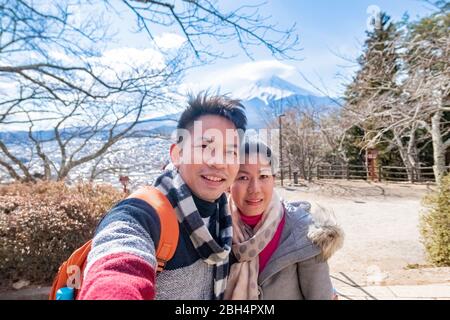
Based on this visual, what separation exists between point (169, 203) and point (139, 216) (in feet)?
0.32

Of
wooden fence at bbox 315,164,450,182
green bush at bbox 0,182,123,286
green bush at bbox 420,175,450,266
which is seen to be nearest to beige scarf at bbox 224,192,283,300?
green bush at bbox 0,182,123,286

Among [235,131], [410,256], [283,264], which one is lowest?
[410,256]

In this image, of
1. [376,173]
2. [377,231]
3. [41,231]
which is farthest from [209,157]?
[376,173]

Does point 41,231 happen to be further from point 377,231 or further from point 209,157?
point 377,231

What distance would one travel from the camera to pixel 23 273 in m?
2.48

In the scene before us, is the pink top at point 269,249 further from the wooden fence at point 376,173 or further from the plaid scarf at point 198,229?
the wooden fence at point 376,173

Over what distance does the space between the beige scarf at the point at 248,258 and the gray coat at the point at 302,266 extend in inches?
1.5

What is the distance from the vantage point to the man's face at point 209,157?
92cm

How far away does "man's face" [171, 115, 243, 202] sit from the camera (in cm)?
92

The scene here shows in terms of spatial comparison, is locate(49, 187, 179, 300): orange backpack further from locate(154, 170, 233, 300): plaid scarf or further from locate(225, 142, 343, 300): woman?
locate(225, 142, 343, 300): woman

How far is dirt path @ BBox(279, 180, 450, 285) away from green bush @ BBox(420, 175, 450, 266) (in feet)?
0.65

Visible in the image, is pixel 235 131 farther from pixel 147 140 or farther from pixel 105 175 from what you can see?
pixel 105 175
